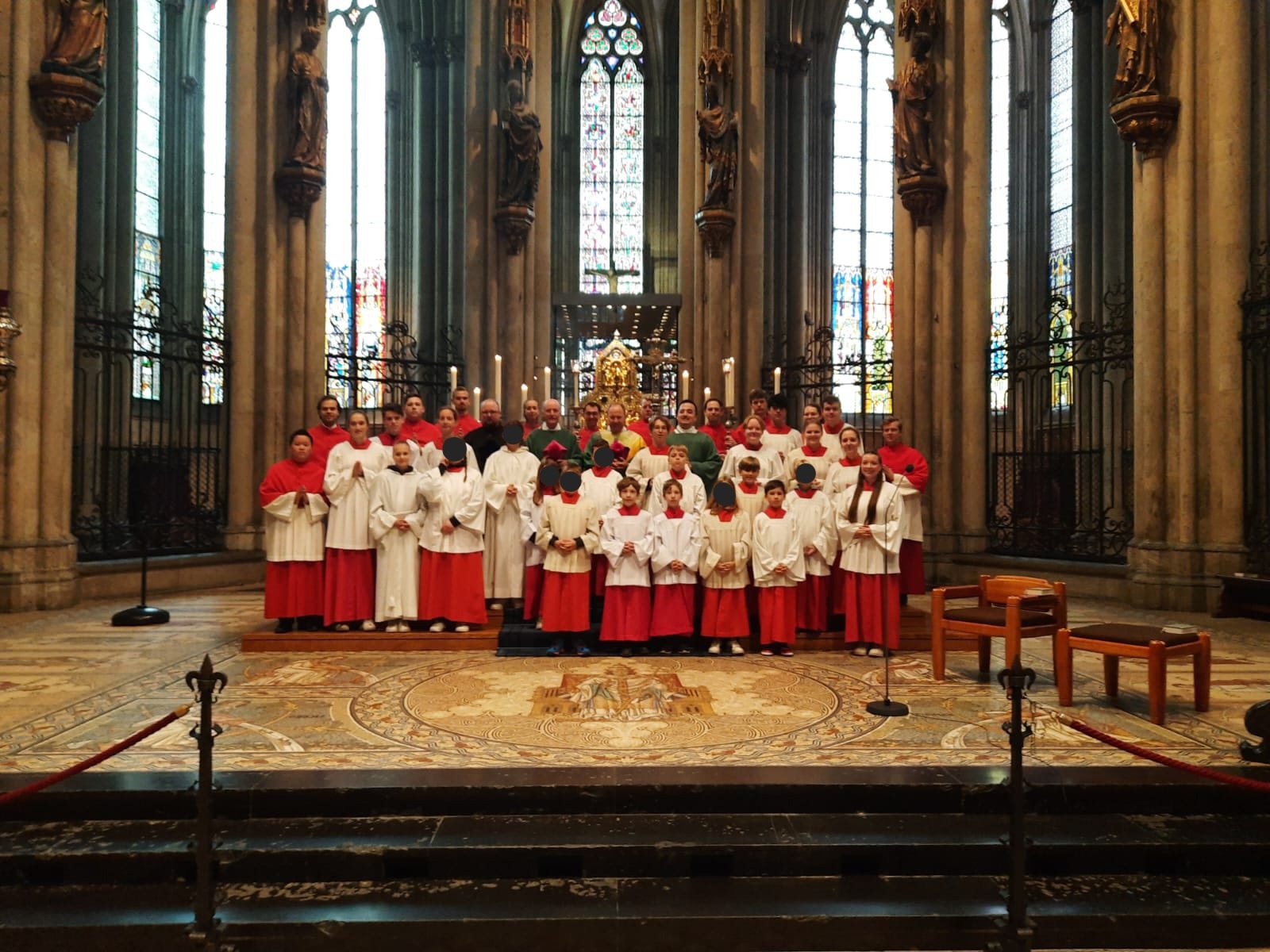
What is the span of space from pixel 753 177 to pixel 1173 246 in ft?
25.5

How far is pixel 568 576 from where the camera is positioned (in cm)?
917

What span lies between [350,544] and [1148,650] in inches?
260

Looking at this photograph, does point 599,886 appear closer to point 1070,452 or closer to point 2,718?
point 2,718

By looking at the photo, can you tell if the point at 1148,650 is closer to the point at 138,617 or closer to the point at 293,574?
the point at 293,574

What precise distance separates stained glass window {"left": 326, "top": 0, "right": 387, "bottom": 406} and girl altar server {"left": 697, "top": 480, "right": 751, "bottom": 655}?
48.3 feet

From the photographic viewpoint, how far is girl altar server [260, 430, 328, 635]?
947 centimetres

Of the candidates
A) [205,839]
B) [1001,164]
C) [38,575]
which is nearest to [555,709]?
[205,839]

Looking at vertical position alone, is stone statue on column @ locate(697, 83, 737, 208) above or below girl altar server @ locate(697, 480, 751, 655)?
above

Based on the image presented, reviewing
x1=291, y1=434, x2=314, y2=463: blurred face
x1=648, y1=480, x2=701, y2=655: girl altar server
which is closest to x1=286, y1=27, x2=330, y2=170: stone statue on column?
x1=291, y1=434, x2=314, y2=463: blurred face

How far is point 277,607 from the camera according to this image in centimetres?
947

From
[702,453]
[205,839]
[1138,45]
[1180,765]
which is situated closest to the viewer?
[205,839]

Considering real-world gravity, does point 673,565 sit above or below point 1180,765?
above

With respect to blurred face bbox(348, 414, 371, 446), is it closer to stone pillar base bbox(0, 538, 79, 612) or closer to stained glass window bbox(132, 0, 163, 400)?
stone pillar base bbox(0, 538, 79, 612)

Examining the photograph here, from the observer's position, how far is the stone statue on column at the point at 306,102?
47.2 ft
